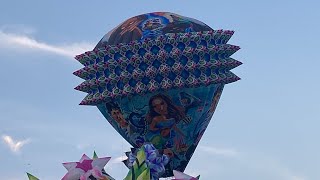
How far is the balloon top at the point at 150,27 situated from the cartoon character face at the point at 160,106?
7.54ft

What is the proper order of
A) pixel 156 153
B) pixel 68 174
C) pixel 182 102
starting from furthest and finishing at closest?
pixel 182 102 < pixel 156 153 < pixel 68 174

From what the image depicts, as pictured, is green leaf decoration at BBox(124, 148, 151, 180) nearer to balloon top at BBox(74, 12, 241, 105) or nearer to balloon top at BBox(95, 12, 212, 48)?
balloon top at BBox(74, 12, 241, 105)

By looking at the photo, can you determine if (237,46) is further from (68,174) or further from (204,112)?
(68,174)

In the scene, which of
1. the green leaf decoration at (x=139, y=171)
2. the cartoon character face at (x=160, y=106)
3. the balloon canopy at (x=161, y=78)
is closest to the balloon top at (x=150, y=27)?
the balloon canopy at (x=161, y=78)

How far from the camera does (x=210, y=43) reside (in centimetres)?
3067

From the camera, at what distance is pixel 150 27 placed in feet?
101

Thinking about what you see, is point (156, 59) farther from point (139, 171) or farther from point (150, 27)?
point (139, 171)

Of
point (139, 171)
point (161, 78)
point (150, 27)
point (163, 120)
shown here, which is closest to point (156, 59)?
point (161, 78)

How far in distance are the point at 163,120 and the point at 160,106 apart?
550 millimetres

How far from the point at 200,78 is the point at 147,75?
76.4 inches

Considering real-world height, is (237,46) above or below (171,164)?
above

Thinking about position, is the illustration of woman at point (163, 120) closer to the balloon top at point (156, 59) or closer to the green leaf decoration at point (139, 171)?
the balloon top at point (156, 59)

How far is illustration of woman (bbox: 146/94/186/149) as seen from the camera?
3047 cm

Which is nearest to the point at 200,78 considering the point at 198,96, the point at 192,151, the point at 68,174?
the point at 198,96
